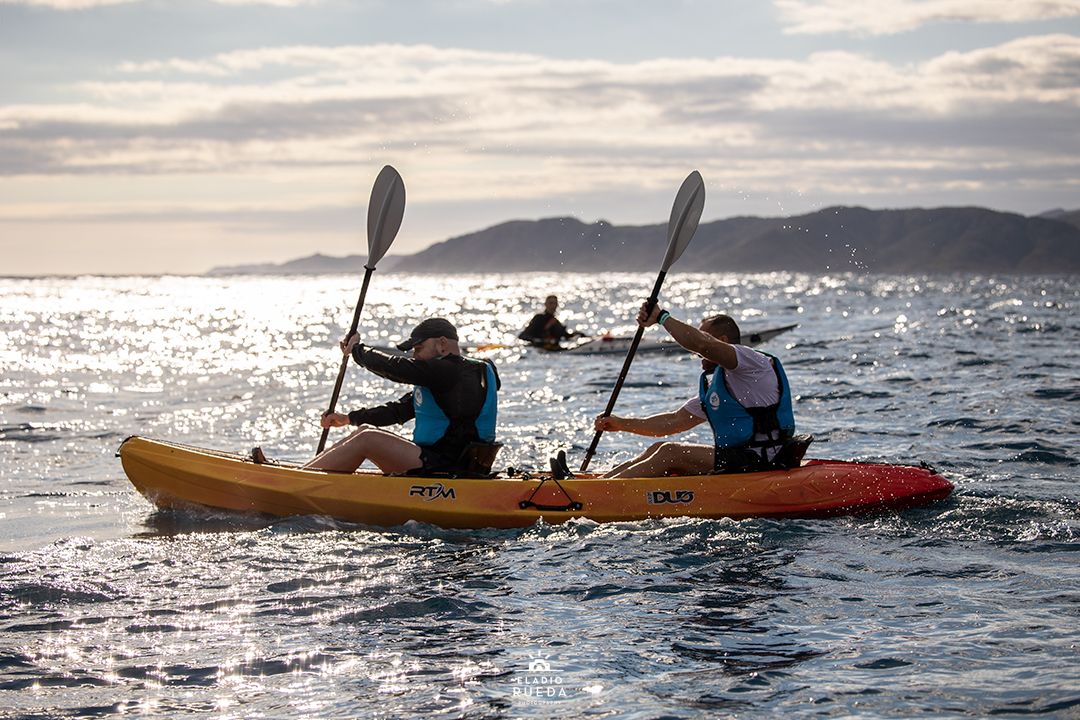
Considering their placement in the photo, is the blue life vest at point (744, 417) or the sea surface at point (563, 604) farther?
the blue life vest at point (744, 417)

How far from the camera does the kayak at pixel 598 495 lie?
805 cm

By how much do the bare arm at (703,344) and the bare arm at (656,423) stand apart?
858 millimetres

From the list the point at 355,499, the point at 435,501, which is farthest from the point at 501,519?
the point at 355,499

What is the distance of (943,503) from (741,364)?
6.32 feet

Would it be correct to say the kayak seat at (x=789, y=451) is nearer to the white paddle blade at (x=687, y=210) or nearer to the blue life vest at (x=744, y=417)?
the blue life vest at (x=744, y=417)

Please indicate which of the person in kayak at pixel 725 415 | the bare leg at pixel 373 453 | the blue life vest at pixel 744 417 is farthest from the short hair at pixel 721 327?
the bare leg at pixel 373 453

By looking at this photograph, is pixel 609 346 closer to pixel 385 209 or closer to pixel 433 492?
pixel 385 209

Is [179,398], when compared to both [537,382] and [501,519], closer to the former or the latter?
[537,382]

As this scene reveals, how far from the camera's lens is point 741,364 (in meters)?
7.83

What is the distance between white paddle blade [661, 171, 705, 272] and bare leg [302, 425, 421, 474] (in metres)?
3.04

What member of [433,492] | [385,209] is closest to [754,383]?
[433,492]

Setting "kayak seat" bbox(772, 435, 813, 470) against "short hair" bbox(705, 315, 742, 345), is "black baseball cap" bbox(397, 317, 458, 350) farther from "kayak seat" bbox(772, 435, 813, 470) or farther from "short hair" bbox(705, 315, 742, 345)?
"kayak seat" bbox(772, 435, 813, 470)

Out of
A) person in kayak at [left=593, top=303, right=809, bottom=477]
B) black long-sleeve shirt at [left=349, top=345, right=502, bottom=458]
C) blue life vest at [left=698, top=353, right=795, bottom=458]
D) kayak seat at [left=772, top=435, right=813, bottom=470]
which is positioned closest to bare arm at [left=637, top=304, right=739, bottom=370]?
person in kayak at [left=593, top=303, right=809, bottom=477]

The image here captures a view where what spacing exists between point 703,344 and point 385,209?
179 inches
